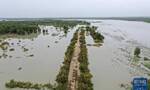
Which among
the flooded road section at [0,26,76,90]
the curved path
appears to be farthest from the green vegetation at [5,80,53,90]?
the curved path

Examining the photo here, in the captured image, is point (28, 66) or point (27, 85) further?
point (28, 66)

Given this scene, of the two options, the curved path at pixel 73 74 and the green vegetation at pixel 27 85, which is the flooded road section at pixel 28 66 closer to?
the green vegetation at pixel 27 85

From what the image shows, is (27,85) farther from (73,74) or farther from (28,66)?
(28,66)

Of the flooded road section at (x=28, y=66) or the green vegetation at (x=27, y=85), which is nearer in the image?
the green vegetation at (x=27, y=85)

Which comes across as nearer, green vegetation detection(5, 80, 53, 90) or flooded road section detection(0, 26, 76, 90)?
green vegetation detection(5, 80, 53, 90)

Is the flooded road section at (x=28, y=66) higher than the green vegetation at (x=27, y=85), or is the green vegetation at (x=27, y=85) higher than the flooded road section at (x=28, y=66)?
the green vegetation at (x=27, y=85)

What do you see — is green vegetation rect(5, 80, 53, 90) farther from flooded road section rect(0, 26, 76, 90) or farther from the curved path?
the curved path

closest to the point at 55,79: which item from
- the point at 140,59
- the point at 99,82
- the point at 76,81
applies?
the point at 76,81

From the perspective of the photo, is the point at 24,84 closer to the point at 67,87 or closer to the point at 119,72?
the point at 67,87

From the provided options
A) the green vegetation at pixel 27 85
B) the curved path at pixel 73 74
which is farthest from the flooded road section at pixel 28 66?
the curved path at pixel 73 74

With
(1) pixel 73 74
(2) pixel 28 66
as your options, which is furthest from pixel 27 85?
(2) pixel 28 66

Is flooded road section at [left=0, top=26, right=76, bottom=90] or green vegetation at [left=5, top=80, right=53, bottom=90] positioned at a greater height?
green vegetation at [left=5, top=80, right=53, bottom=90]
